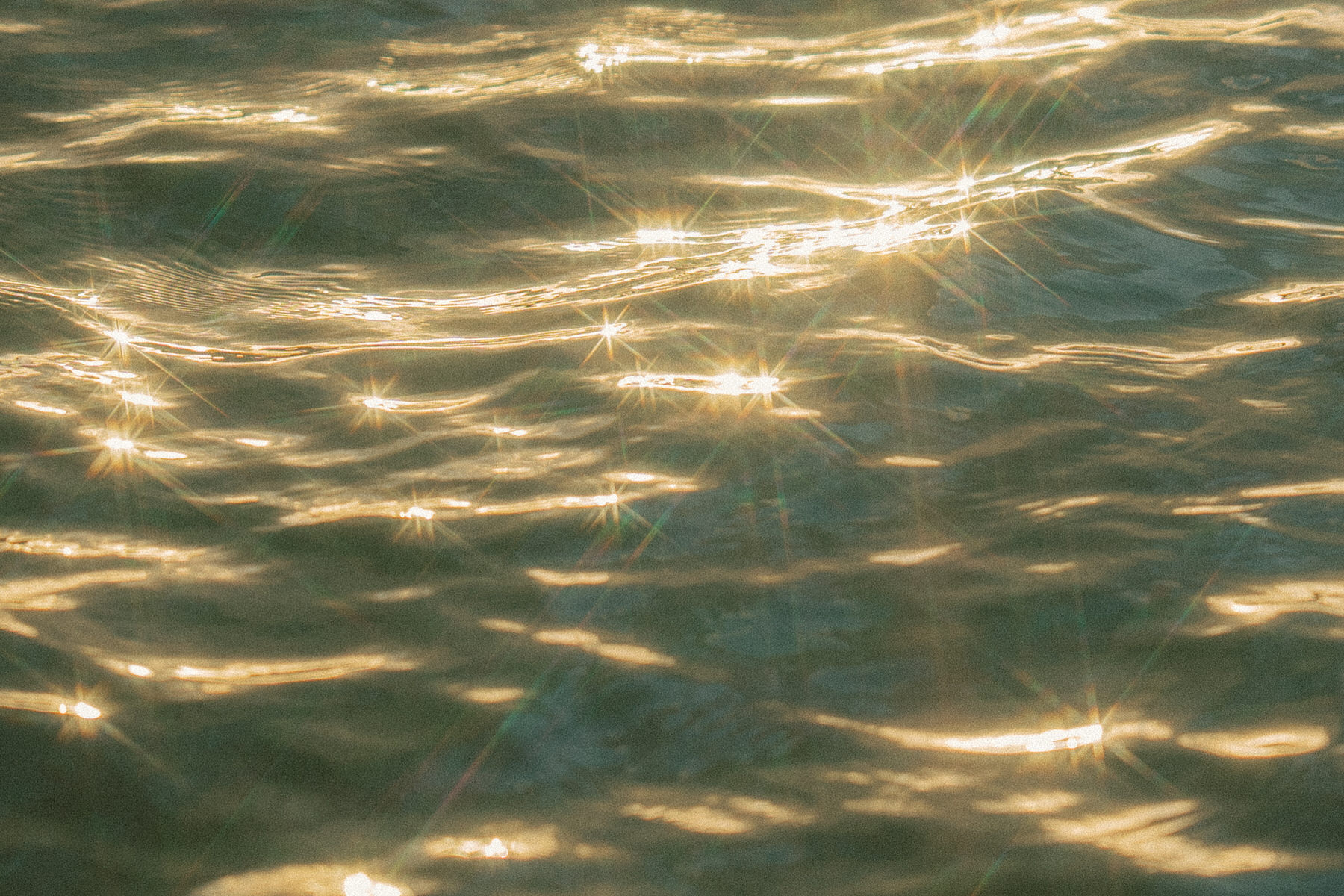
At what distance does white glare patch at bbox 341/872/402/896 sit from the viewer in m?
1.24

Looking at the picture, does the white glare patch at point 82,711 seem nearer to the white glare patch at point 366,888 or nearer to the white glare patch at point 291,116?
the white glare patch at point 366,888

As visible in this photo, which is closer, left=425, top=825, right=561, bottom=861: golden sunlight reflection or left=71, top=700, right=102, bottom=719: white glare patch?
left=425, top=825, right=561, bottom=861: golden sunlight reflection

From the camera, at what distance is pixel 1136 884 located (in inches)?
47.9

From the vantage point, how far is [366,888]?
1248 mm

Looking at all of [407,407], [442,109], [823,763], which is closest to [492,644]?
[823,763]

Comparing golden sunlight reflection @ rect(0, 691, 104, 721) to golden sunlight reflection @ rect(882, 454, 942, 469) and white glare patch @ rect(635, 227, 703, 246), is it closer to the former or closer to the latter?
golden sunlight reflection @ rect(882, 454, 942, 469)

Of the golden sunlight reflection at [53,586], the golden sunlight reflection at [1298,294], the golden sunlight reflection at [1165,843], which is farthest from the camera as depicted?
the golden sunlight reflection at [1298,294]

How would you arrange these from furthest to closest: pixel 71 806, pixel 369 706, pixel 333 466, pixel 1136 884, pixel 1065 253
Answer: pixel 1065 253, pixel 333 466, pixel 369 706, pixel 71 806, pixel 1136 884

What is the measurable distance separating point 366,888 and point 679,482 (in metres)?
0.82

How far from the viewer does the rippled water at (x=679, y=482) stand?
132cm

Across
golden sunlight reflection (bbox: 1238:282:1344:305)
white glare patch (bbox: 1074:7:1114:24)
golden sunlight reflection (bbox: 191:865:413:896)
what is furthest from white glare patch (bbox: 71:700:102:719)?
white glare patch (bbox: 1074:7:1114:24)

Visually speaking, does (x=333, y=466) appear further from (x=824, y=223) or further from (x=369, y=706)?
(x=824, y=223)

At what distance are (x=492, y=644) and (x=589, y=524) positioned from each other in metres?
0.29

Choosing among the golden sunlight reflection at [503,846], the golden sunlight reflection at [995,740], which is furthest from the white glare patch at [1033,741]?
the golden sunlight reflection at [503,846]
